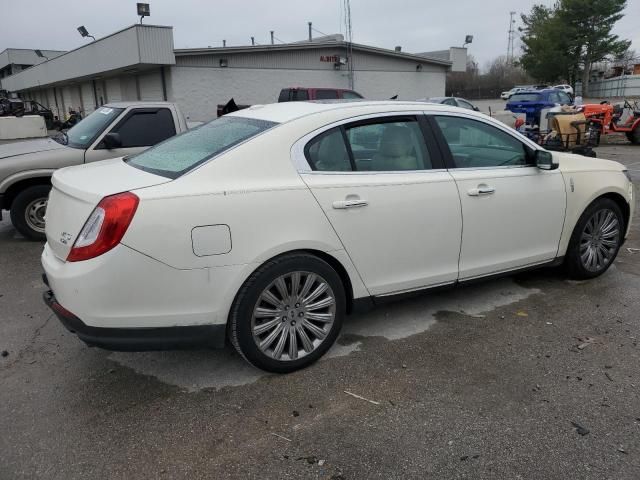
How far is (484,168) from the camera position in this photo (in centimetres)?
409

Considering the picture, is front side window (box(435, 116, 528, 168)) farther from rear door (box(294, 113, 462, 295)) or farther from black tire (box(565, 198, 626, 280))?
black tire (box(565, 198, 626, 280))

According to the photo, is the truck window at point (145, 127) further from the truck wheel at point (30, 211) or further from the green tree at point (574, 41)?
the green tree at point (574, 41)

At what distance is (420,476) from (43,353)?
2721 millimetres

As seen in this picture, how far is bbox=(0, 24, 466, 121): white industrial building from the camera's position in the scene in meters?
21.8

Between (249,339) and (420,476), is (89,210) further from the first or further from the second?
(420,476)

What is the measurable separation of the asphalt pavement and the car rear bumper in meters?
0.38

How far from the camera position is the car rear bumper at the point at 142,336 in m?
2.86

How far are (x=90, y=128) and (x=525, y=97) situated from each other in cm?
1887

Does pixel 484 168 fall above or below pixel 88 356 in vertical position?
above

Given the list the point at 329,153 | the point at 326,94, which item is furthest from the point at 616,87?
the point at 329,153

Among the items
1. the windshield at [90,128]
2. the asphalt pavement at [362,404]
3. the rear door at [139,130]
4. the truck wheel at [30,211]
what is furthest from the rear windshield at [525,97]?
the truck wheel at [30,211]

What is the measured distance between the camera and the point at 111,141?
6.64m

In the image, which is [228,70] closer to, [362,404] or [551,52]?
[362,404]

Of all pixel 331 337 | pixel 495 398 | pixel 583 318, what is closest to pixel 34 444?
pixel 331 337
